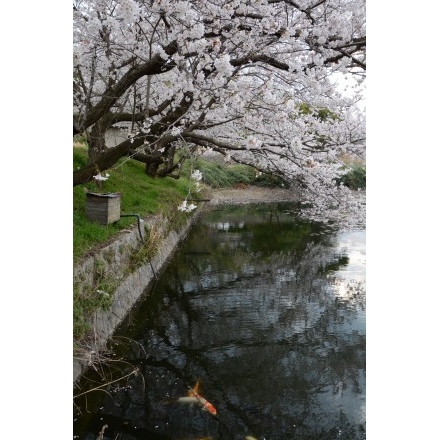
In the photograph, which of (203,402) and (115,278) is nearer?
(203,402)

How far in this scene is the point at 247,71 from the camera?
4.21 m

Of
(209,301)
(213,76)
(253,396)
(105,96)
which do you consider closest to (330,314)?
(209,301)

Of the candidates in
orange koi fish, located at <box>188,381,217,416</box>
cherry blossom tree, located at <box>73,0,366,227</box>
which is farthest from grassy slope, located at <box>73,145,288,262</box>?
orange koi fish, located at <box>188,381,217,416</box>

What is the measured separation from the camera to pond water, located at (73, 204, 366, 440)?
9.43 ft

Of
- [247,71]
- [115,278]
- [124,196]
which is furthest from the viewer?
[124,196]

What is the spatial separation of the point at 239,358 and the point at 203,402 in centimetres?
70

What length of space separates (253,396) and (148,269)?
2769mm

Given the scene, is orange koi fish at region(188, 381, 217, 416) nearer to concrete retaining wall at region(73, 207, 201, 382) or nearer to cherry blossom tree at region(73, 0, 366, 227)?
concrete retaining wall at region(73, 207, 201, 382)

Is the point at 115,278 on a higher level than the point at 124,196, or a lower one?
lower

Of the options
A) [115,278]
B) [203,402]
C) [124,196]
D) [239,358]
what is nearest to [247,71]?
[115,278]

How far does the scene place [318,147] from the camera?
4.69m

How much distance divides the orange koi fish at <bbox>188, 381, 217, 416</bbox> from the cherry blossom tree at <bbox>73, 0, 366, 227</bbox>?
2060 mm

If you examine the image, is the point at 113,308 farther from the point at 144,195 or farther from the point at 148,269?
the point at 144,195

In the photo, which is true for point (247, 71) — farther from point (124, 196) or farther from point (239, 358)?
point (124, 196)
